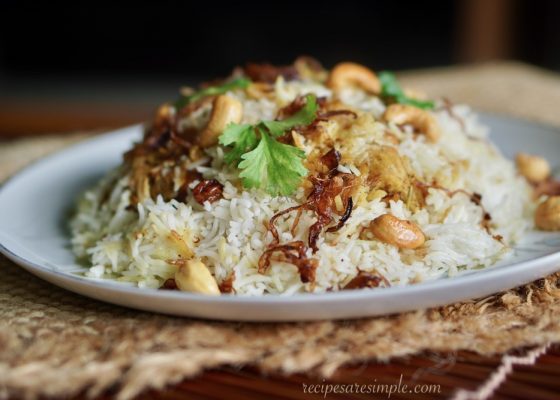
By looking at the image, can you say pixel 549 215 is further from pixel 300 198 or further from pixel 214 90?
pixel 214 90

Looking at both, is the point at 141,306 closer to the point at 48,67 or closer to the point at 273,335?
the point at 273,335

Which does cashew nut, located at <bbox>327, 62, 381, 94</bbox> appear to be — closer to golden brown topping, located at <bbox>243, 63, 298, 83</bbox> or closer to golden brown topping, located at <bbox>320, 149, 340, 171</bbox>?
Result: golden brown topping, located at <bbox>243, 63, 298, 83</bbox>

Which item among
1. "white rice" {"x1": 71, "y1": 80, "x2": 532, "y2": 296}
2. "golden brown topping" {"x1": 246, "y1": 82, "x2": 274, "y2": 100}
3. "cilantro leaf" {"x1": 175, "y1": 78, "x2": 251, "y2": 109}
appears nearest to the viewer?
"white rice" {"x1": 71, "y1": 80, "x2": 532, "y2": 296}

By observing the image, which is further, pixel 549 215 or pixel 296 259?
pixel 549 215

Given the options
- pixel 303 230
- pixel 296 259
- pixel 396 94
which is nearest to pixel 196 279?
pixel 296 259

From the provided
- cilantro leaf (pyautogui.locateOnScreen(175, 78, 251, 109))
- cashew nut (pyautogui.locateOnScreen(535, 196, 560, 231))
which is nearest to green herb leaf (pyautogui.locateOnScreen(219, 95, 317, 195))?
cilantro leaf (pyautogui.locateOnScreen(175, 78, 251, 109))

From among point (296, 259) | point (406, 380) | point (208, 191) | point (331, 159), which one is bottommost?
point (406, 380)

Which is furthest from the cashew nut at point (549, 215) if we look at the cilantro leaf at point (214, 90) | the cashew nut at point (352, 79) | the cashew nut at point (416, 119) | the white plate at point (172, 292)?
the cilantro leaf at point (214, 90)
